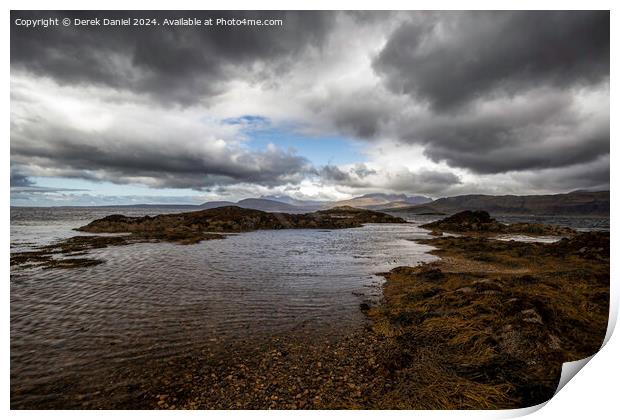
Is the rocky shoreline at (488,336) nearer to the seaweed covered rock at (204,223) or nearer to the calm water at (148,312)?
the calm water at (148,312)

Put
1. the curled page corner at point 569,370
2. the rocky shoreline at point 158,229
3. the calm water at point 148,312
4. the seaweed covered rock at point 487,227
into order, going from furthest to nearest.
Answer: the seaweed covered rock at point 487,227 < the rocky shoreline at point 158,229 < the calm water at point 148,312 < the curled page corner at point 569,370

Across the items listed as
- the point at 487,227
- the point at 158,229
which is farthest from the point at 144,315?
the point at 487,227

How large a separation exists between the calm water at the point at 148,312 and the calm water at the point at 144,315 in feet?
0.10

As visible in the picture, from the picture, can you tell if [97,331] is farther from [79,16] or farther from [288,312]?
[79,16]

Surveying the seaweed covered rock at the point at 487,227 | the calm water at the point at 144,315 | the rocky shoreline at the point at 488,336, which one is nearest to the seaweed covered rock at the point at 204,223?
the calm water at the point at 144,315

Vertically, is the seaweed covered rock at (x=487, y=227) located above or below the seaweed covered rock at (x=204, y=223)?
below

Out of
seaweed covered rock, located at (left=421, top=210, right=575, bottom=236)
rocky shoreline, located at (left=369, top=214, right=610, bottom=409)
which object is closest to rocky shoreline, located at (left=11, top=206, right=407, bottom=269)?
rocky shoreline, located at (left=369, top=214, right=610, bottom=409)

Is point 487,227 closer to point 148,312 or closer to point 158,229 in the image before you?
point 158,229

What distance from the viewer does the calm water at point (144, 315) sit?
5875mm

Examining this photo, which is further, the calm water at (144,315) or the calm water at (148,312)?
the calm water at (148,312)

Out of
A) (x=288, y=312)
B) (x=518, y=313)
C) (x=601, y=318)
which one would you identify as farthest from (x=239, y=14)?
(x=601, y=318)

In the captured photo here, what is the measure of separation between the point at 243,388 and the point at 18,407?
433 centimetres

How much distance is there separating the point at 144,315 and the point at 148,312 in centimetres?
26

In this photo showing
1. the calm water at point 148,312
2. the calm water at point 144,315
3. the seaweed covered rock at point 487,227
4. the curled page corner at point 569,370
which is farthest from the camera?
the seaweed covered rock at point 487,227
